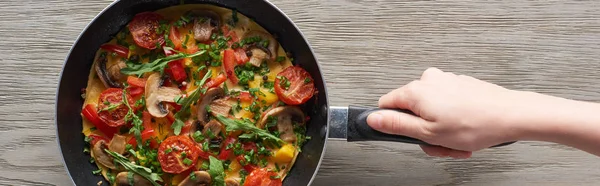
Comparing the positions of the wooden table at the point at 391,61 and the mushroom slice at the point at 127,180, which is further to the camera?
the wooden table at the point at 391,61

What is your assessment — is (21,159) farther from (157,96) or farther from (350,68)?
(350,68)

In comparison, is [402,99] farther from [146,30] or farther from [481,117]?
[146,30]

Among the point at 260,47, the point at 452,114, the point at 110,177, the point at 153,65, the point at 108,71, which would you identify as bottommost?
the point at 110,177

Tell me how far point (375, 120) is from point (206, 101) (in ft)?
2.60

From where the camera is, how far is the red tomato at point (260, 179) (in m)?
2.68

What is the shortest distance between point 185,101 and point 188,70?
16 centimetres

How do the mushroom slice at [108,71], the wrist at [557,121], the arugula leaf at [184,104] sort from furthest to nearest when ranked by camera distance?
the mushroom slice at [108,71] → the arugula leaf at [184,104] → the wrist at [557,121]

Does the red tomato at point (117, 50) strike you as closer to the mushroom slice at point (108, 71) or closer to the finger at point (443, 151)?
the mushroom slice at point (108, 71)

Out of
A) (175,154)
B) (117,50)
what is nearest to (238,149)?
(175,154)

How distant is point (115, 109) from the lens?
2.68m

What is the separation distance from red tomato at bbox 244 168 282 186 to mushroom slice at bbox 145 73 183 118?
18.2 inches

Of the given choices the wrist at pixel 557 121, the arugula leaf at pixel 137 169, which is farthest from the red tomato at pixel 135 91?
the wrist at pixel 557 121

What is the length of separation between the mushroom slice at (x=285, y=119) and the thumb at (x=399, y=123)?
0.49 meters

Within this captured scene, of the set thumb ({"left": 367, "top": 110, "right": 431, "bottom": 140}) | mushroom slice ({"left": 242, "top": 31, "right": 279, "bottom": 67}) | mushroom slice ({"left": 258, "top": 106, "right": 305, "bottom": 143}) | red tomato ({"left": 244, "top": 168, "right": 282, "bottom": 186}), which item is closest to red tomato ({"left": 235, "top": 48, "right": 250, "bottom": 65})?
mushroom slice ({"left": 242, "top": 31, "right": 279, "bottom": 67})
